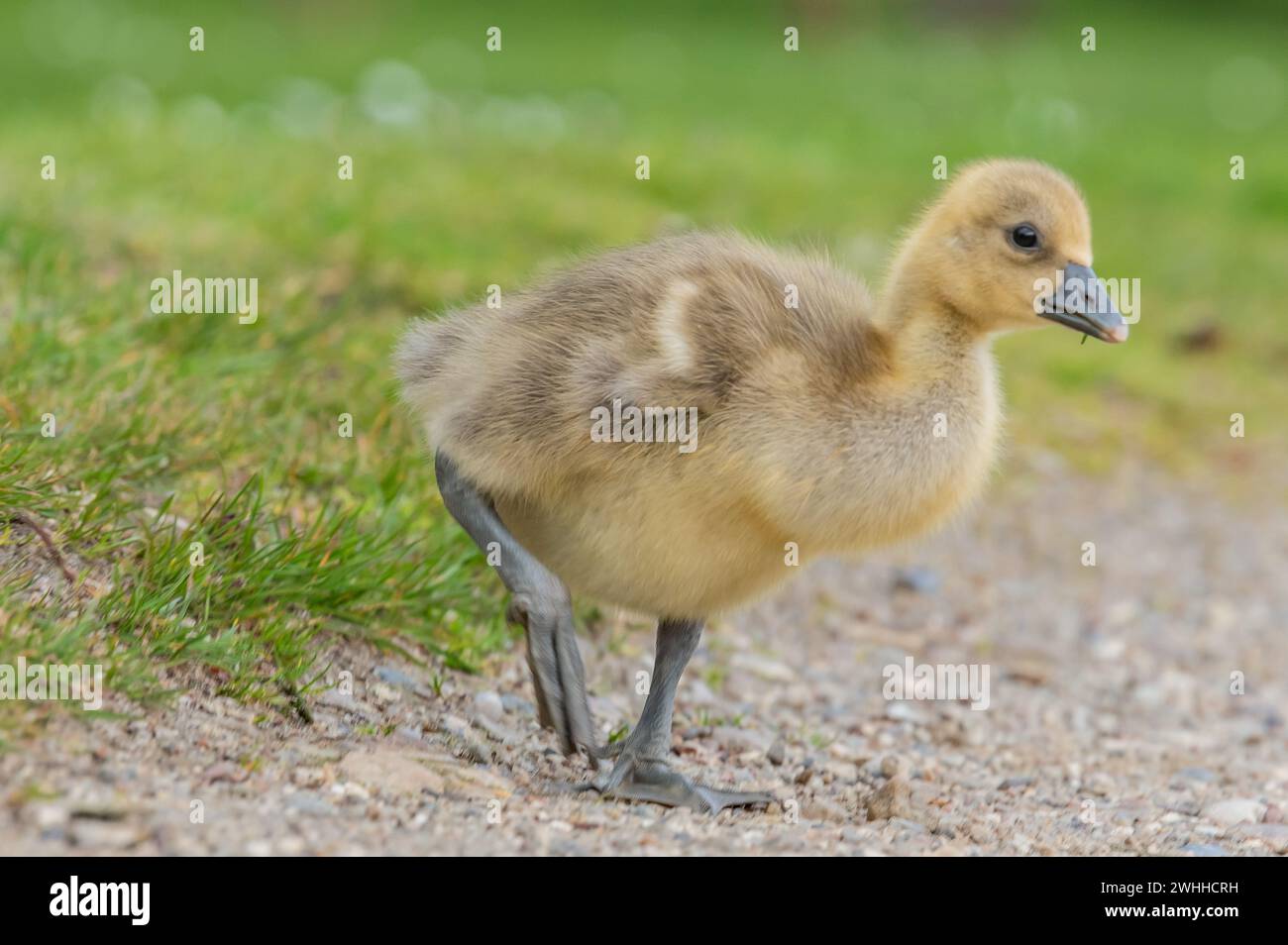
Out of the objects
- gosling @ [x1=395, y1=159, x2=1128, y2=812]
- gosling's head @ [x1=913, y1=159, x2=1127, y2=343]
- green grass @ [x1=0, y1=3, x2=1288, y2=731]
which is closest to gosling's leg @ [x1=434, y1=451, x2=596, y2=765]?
gosling @ [x1=395, y1=159, x2=1128, y2=812]

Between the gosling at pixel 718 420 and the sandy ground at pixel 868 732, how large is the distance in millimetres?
367

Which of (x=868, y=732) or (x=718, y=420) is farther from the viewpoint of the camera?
(x=868, y=732)

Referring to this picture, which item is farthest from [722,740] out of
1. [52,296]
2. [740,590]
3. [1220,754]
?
[52,296]

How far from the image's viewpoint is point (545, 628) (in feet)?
12.3

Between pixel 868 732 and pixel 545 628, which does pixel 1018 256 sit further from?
pixel 868 732

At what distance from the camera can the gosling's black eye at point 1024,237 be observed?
12.3ft

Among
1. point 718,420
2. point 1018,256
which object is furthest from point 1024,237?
point 718,420

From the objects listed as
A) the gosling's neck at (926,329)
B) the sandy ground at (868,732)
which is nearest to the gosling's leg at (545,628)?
the sandy ground at (868,732)

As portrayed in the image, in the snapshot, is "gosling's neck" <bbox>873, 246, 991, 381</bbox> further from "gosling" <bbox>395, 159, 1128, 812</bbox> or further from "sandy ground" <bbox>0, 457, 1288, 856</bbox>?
"sandy ground" <bbox>0, 457, 1288, 856</bbox>

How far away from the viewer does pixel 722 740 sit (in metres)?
4.47

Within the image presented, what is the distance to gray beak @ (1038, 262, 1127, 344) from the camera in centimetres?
363

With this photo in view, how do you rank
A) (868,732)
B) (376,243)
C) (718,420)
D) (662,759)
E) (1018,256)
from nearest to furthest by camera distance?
(718,420) → (1018,256) → (662,759) → (868,732) → (376,243)

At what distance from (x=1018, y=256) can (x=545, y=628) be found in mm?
1298
